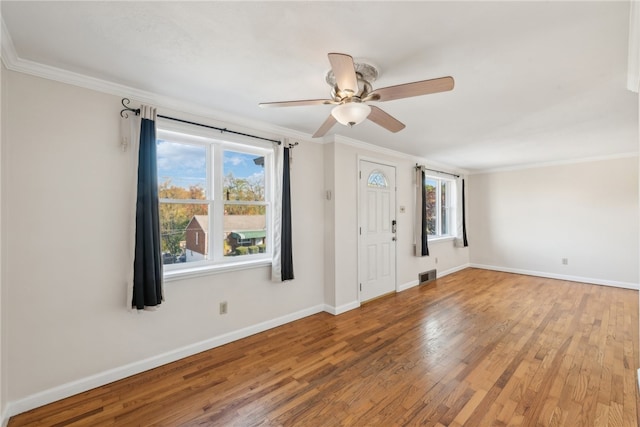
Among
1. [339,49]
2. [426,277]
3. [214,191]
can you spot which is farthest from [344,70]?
[426,277]

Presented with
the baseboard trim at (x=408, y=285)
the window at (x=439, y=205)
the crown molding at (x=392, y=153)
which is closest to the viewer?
the crown molding at (x=392, y=153)

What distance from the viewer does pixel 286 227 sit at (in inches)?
128

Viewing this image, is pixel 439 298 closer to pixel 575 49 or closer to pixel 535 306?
pixel 535 306

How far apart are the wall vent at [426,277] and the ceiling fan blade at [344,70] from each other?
4.33 m

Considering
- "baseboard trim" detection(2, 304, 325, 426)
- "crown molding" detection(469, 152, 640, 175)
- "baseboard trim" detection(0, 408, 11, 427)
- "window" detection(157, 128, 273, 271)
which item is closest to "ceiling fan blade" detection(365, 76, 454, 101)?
"window" detection(157, 128, 273, 271)

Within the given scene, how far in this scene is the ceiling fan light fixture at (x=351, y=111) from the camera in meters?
1.76

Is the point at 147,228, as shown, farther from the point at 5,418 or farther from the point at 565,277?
the point at 565,277

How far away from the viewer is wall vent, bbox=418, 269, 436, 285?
5195 mm

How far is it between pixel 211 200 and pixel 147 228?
73 cm

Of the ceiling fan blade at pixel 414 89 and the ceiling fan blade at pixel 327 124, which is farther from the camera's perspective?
the ceiling fan blade at pixel 327 124

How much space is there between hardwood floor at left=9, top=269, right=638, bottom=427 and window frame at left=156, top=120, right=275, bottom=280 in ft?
2.69

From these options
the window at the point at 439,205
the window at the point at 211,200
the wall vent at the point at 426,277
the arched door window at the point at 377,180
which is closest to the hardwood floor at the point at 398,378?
the window at the point at 211,200

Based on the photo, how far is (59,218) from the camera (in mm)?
2057

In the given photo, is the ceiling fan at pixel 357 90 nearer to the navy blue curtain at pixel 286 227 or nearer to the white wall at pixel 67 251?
the navy blue curtain at pixel 286 227
